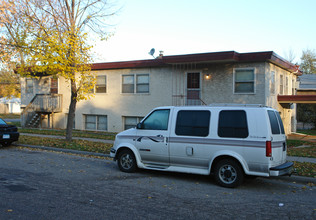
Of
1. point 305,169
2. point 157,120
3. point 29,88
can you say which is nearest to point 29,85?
point 29,88

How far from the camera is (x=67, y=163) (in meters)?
10.4

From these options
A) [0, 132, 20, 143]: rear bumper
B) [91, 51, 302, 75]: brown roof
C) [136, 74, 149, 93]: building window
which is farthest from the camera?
[136, 74, 149, 93]: building window

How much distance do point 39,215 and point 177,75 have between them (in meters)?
15.0

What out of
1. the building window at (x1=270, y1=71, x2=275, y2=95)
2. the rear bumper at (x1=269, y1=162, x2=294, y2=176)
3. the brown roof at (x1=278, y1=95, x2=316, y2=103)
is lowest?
the rear bumper at (x1=269, y1=162, x2=294, y2=176)

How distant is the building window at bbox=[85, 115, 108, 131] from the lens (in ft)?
73.7

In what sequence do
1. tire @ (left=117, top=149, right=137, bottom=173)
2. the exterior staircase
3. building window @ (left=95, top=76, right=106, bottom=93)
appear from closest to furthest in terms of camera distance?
1. tire @ (left=117, top=149, right=137, bottom=173)
2. building window @ (left=95, top=76, right=106, bottom=93)
3. the exterior staircase

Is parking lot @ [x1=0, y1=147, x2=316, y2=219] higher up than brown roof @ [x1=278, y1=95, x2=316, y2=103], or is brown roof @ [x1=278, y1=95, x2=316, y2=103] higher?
brown roof @ [x1=278, y1=95, x2=316, y2=103]

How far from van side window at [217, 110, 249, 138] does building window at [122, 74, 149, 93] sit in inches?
516

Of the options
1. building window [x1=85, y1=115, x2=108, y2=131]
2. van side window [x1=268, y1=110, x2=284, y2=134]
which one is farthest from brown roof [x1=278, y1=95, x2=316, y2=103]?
building window [x1=85, y1=115, x2=108, y2=131]

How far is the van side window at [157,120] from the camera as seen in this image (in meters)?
8.55

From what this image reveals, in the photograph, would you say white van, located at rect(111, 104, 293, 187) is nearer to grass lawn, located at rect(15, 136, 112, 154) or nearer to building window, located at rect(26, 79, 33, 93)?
grass lawn, located at rect(15, 136, 112, 154)

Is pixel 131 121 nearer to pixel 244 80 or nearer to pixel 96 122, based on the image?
pixel 96 122

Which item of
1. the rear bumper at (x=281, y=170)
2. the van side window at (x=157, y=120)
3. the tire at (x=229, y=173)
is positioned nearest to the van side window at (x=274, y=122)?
the rear bumper at (x=281, y=170)

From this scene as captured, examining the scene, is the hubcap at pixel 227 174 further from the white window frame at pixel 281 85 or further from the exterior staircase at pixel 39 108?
the exterior staircase at pixel 39 108
